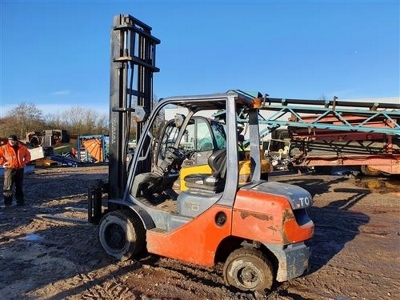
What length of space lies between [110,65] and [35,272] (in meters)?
2.97

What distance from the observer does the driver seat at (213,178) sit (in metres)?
4.51

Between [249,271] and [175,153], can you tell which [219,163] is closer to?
[175,153]

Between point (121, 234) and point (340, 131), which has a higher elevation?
point (340, 131)

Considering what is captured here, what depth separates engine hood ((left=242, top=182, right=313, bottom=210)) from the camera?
4211 mm

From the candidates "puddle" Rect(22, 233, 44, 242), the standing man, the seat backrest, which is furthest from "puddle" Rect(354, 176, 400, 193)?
the standing man

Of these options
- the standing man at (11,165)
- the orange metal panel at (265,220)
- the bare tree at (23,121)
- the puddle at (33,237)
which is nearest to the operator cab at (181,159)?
the orange metal panel at (265,220)

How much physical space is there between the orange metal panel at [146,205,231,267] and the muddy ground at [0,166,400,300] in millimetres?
320

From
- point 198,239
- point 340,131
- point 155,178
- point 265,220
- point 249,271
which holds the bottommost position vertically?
point 249,271

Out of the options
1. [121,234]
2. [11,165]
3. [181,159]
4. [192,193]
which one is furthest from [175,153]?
[11,165]

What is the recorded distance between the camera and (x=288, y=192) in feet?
14.3

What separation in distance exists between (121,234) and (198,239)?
1.22 meters

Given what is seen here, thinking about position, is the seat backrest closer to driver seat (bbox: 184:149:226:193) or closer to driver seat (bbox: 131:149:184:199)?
driver seat (bbox: 184:149:226:193)

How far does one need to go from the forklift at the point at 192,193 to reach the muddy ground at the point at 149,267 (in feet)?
0.91

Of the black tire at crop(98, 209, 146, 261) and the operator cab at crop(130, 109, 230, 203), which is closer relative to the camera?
the operator cab at crop(130, 109, 230, 203)
